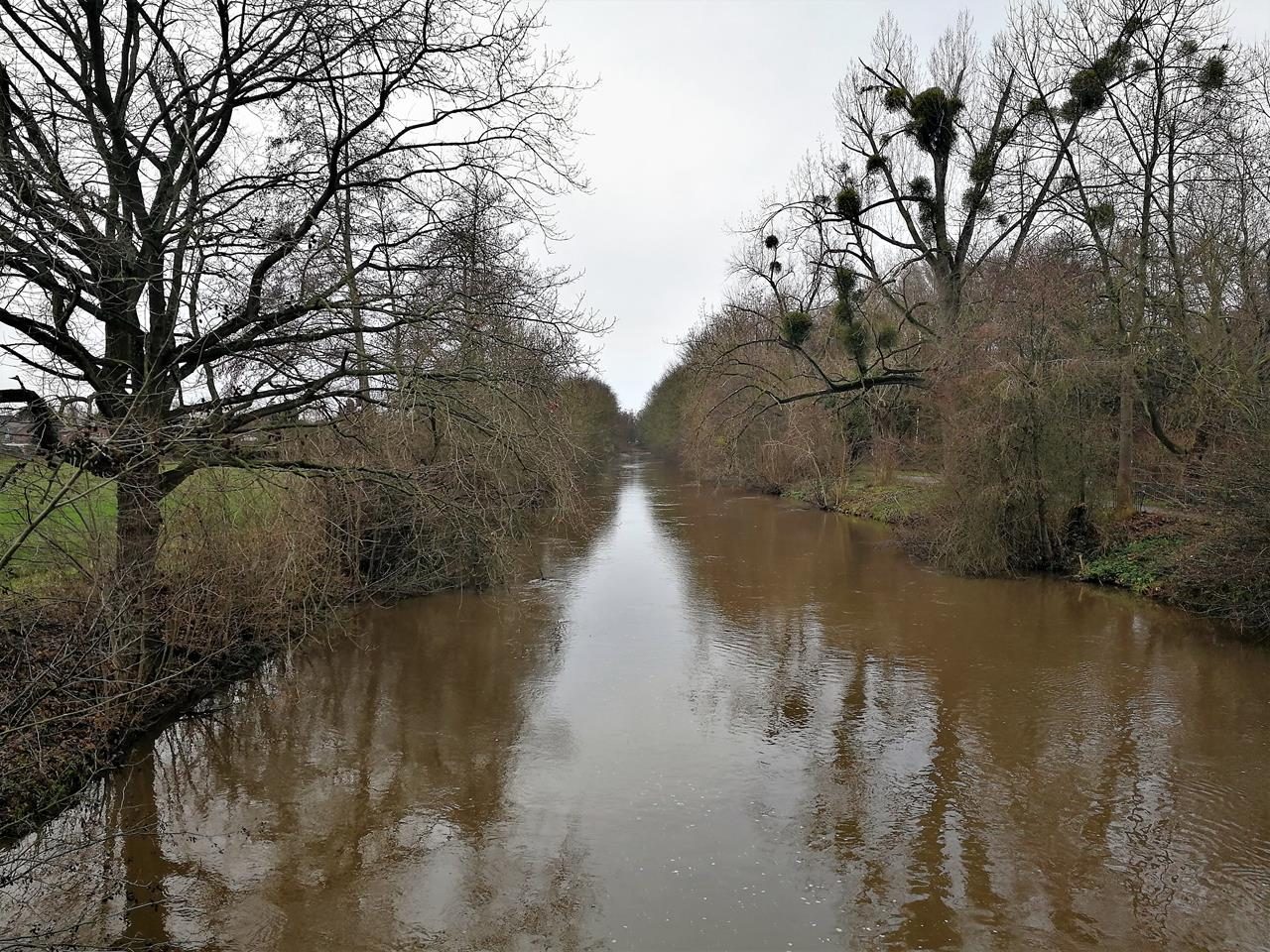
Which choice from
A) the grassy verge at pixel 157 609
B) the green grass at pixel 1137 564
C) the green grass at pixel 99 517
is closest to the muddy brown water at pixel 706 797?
the grassy verge at pixel 157 609

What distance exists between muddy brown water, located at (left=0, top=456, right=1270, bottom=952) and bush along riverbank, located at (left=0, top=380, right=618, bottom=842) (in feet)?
1.50

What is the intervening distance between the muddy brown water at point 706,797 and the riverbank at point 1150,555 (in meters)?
0.55

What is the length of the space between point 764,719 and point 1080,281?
12.4 m

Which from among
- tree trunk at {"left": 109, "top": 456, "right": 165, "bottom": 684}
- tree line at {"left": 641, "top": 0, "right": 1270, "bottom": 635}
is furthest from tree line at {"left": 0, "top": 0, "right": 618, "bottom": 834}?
tree line at {"left": 641, "top": 0, "right": 1270, "bottom": 635}

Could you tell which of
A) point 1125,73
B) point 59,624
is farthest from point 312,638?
point 1125,73

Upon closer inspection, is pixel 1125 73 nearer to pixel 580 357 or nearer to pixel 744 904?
pixel 580 357

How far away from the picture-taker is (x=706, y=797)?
6.70 meters

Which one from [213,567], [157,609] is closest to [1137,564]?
[213,567]

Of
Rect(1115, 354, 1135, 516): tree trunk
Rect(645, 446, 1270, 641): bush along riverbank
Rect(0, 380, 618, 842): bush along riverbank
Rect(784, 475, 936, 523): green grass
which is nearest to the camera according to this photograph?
Rect(0, 380, 618, 842): bush along riverbank

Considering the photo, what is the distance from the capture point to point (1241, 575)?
35.4 ft

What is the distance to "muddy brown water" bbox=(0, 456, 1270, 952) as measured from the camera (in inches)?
199

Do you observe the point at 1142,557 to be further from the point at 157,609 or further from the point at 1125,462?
the point at 157,609

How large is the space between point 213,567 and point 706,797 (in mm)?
5965

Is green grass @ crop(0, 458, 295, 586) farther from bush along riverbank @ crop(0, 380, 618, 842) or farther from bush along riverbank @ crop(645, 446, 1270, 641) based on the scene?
bush along riverbank @ crop(645, 446, 1270, 641)
